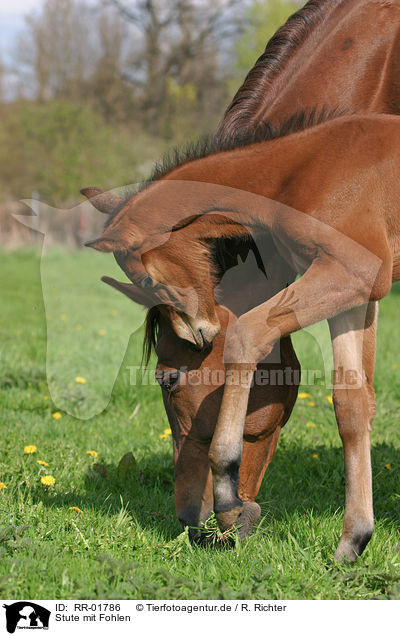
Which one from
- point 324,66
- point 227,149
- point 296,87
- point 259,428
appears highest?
point 324,66

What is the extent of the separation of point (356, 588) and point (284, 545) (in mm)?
421

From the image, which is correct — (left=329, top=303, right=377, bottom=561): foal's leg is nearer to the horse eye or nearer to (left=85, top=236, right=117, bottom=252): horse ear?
the horse eye

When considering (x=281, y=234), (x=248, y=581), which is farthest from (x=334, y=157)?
(x=248, y=581)

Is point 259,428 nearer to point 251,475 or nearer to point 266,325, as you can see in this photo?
point 251,475

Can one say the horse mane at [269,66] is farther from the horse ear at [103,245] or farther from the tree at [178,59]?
the tree at [178,59]

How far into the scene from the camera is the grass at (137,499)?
2.42 meters

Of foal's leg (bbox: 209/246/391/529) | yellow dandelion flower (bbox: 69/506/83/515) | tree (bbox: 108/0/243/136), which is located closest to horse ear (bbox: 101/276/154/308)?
foal's leg (bbox: 209/246/391/529)

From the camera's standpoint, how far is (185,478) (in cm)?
288

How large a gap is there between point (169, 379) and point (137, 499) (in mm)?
995

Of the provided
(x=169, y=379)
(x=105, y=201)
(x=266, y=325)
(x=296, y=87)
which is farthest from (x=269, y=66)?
(x=169, y=379)

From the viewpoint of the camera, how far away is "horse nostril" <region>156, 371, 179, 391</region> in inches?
112

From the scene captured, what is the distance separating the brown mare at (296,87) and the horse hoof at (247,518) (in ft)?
0.26
